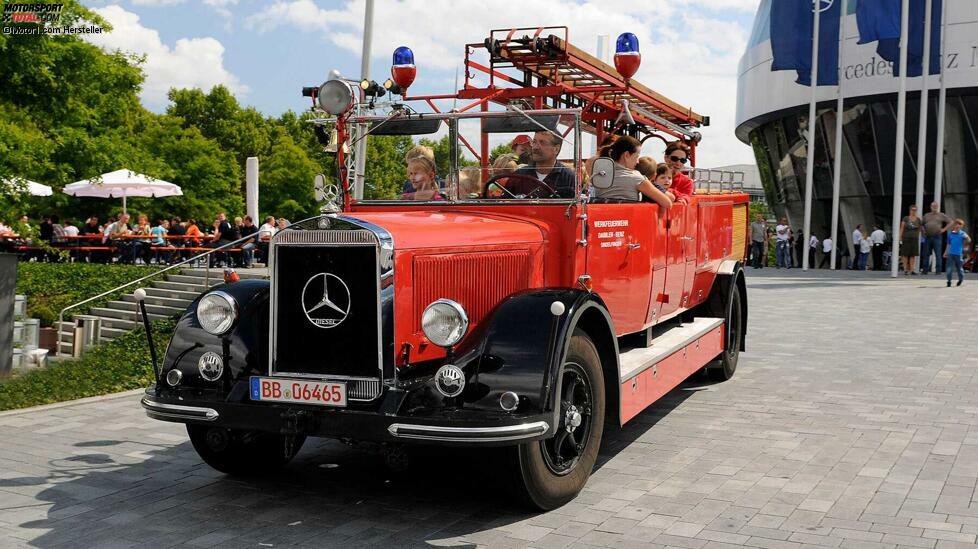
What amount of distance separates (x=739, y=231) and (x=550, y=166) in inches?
193

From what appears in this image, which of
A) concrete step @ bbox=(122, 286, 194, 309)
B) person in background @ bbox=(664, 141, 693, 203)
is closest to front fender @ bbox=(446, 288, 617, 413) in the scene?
person in background @ bbox=(664, 141, 693, 203)

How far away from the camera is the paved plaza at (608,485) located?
4.60m

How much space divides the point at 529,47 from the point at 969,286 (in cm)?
1681

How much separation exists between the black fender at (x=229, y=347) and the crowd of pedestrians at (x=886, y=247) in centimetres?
1747

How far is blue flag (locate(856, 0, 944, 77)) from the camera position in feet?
83.8

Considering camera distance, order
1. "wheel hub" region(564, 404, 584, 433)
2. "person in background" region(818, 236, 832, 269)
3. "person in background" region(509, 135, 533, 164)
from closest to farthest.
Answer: "wheel hub" region(564, 404, 584, 433) → "person in background" region(509, 135, 533, 164) → "person in background" region(818, 236, 832, 269)

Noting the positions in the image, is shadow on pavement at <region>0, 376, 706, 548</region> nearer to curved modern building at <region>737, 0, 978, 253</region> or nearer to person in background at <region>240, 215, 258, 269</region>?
person in background at <region>240, 215, 258, 269</region>

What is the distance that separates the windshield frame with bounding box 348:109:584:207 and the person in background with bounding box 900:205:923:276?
21.6 metres

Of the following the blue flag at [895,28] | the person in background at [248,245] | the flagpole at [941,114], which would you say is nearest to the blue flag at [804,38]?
the blue flag at [895,28]

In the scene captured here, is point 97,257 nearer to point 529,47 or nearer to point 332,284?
point 529,47

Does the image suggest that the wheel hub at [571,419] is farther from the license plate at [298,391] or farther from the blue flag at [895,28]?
the blue flag at [895,28]

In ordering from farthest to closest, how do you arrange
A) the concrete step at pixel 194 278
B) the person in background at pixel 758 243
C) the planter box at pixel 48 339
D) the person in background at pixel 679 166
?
the person in background at pixel 758 243
the concrete step at pixel 194 278
the planter box at pixel 48 339
the person in background at pixel 679 166

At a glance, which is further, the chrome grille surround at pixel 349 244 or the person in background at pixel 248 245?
the person in background at pixel 248 245

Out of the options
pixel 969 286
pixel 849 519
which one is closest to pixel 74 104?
pixel 849 519
